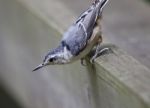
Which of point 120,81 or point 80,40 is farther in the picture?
point 80,40

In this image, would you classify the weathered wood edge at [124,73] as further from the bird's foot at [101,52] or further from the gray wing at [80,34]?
the gray wing at [80,34]

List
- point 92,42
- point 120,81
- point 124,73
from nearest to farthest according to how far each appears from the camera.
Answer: point 120,81
point 124,73
point 92,42

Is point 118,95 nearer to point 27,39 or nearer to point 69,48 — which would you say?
point 69,48

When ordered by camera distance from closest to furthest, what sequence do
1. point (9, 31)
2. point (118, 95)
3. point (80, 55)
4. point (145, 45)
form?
point (118, 95)
point (80, 55)
point (145, 45)
point (9, 31)

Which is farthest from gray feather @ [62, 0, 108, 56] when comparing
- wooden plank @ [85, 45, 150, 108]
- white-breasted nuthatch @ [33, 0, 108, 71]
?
wooden plank @ [85, 45, 150, 108]

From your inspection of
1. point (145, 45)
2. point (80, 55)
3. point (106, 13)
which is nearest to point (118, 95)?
point (80, 55)

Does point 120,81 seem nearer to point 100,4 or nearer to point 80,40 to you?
point 80,40

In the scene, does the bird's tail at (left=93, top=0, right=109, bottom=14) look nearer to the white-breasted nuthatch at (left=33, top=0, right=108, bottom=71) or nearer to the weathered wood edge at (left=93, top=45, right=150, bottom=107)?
the white-breasted nuthatch at (left=33, top=0, right=108, bottom=71)

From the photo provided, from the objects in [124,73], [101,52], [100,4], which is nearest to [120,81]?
[124,73]
